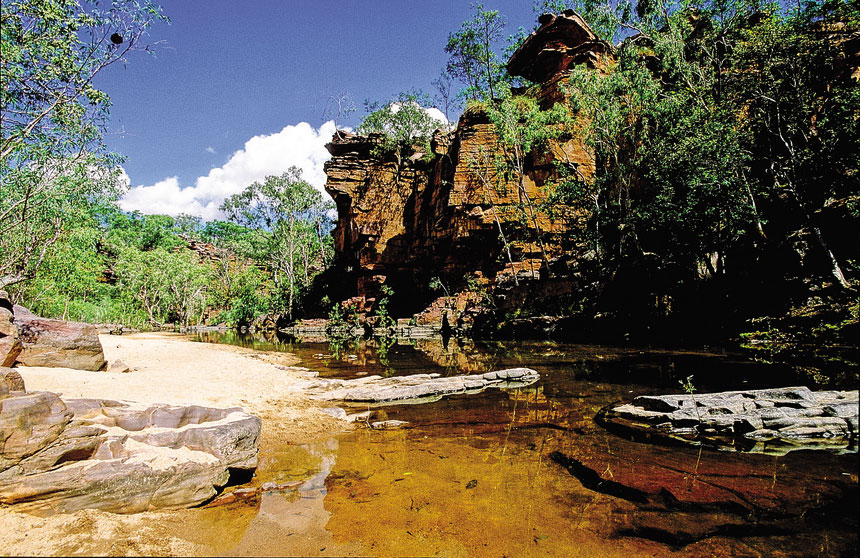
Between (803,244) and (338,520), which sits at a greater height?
(803,244)

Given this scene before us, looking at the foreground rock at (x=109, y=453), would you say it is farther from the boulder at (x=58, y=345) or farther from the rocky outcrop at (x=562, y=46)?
the rocky outcrop at (x=562, y=46)

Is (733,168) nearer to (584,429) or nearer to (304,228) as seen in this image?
(584,429)

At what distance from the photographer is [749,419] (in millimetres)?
5129

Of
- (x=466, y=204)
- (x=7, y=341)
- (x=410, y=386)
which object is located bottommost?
(x=410, y=386)

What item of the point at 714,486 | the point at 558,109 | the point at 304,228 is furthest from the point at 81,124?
the point at 304,228

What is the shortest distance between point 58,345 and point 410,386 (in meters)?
6.81

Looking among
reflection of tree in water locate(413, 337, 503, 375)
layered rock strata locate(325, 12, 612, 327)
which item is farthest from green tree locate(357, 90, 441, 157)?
reflection of tree in water locate(413, 337, 503, 375)

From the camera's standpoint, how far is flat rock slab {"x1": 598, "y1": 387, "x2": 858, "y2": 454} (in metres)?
4.65

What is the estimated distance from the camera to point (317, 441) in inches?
211

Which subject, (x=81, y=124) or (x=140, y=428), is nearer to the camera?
(x=140, y=428)

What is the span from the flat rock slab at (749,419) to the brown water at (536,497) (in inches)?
15.6

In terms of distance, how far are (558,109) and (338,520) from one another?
22997mm

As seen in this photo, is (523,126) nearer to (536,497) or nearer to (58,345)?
(58,345)

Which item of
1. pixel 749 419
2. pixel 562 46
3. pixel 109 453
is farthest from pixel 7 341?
pixel 562 46
